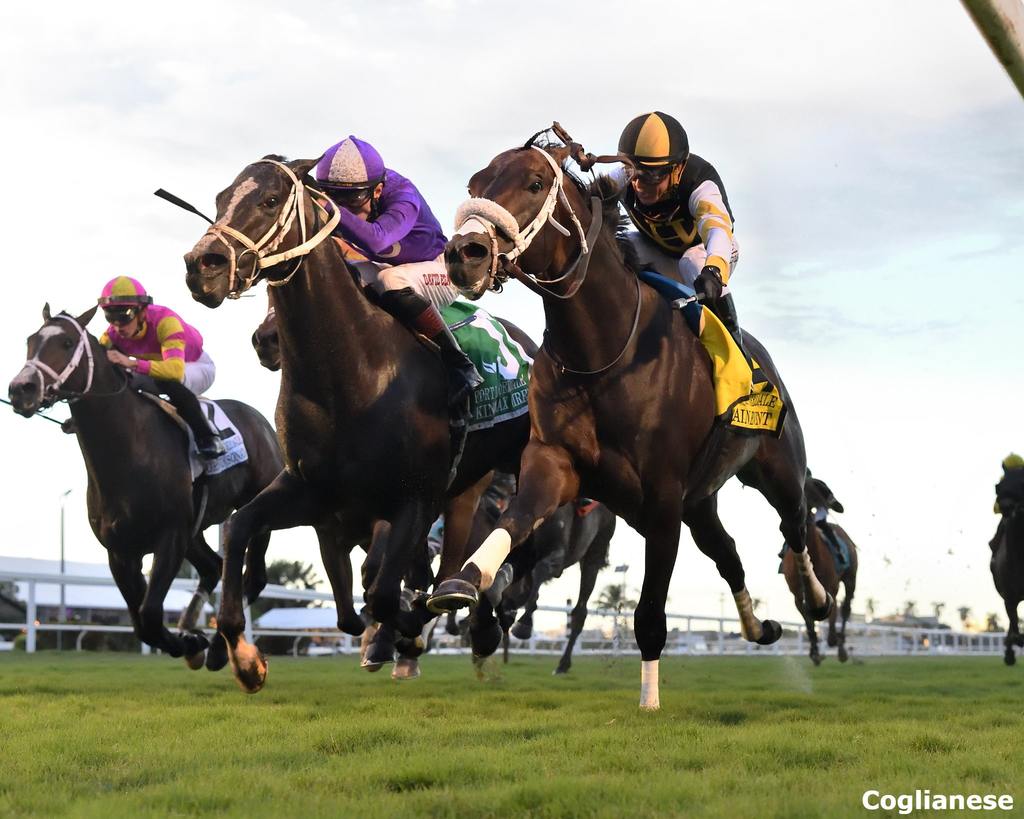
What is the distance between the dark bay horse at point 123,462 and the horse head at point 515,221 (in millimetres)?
4836

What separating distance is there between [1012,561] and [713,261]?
399 inches

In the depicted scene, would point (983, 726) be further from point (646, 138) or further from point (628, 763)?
point (646, 138)

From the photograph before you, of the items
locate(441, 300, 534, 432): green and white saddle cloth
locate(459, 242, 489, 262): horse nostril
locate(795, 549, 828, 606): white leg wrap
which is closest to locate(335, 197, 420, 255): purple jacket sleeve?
locate(441, 300, 534, 432): green and white saddle cloth

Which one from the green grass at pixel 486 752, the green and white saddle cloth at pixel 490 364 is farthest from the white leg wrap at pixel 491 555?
the green and white saddle cloth at pixel 490 364

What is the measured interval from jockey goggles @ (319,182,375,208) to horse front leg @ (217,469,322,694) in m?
1.75

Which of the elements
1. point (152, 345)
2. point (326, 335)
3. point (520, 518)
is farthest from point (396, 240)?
point (152, 345)

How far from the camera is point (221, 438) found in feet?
35.8

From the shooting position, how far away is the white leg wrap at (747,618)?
28.8ft

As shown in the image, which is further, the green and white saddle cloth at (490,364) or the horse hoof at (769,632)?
the horse hoof at (769,632)

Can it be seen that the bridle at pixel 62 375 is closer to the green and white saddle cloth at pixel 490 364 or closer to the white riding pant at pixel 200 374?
the white riding pant at pixel 200 374

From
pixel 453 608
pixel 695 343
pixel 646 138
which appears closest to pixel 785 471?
pixel 695 343

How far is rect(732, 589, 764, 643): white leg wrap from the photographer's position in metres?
8.79

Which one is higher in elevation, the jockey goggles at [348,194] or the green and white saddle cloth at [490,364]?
the jockey goggles at [348,194]

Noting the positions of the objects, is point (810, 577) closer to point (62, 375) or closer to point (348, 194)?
point (348, 194)
